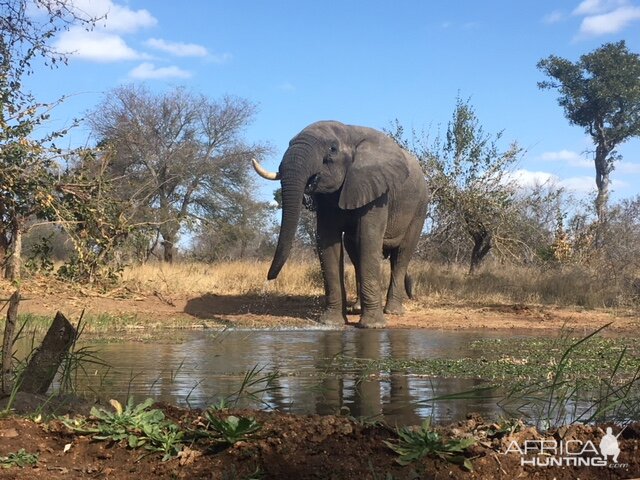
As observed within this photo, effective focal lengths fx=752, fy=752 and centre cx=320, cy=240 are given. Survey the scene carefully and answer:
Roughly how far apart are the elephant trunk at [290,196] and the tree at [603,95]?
2147 centimetres

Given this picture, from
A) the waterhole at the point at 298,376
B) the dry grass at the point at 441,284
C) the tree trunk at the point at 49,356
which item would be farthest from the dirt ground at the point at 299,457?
the dry grass at the point at 441,284

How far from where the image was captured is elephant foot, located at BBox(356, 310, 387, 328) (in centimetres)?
1287

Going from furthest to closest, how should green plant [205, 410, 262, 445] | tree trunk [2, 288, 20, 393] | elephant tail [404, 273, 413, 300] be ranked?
elephant tail [404, 273, 413, 300] → tree trunk [2, 288, 20, 393] → green plant [205, 410, 262, 445]

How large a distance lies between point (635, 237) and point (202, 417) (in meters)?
23.5

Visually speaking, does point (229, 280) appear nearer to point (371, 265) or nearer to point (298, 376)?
point (371, 265)

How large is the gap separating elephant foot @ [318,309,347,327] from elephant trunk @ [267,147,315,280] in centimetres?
131

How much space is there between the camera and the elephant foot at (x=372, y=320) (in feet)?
42.2

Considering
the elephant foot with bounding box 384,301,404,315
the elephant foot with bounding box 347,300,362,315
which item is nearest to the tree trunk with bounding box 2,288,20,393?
the elephant foot with bounding box 384,301,404,315

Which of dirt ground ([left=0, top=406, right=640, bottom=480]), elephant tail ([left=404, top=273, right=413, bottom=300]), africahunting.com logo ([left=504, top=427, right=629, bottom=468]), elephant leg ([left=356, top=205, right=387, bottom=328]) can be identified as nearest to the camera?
dirt ground ([left=0, top=406, right=640, bottom=480])

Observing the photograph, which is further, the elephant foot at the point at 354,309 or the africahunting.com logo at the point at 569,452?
the elephant foot at the point at 354,309

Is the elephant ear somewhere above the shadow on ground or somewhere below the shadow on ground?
above

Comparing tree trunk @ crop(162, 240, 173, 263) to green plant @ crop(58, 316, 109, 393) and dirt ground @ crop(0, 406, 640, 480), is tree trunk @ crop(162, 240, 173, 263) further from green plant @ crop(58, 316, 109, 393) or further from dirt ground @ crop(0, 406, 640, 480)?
dirt ground @ crop(0, 406, 640, 480)

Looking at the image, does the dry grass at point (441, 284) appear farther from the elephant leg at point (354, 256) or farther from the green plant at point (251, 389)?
the green plant at point (251, 389)

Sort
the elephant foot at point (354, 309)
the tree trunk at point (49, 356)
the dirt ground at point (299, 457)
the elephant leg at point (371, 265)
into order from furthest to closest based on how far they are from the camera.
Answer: the elephant foot at point (354, 309) < the elephant leg at point (371, 265) < the tree trunk at point (49, 356) < the dirt ground at point (299, 457)
